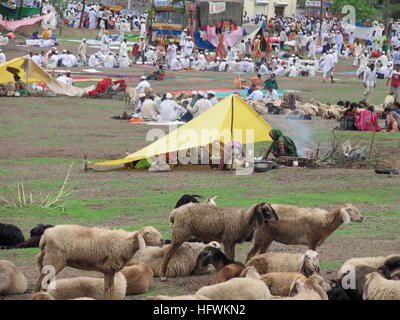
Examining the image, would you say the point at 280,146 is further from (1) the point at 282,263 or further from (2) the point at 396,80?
(2) the point at 396,80

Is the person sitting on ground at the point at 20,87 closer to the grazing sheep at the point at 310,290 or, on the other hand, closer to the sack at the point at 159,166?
the sack at the point at 159,166

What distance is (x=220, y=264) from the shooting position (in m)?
8.69

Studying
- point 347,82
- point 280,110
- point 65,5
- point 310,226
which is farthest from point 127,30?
point 310,226

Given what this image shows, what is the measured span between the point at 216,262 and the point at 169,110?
15.2 metres

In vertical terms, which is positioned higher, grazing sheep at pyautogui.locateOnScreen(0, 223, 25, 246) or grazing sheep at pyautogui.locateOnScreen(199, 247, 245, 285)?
grazing sheep at pyautogui.locateOnScreen(199, 247, 245, 285)

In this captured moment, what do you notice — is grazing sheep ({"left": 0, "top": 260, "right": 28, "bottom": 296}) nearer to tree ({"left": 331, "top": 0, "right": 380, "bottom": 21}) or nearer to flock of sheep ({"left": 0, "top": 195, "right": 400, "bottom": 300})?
flock of sheep ({"left": 0, "top": 195, "right": 400, "bottom": 300})

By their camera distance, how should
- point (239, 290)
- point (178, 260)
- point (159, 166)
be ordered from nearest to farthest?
point (239, 290) → point (178, 260) → point (159, 166)

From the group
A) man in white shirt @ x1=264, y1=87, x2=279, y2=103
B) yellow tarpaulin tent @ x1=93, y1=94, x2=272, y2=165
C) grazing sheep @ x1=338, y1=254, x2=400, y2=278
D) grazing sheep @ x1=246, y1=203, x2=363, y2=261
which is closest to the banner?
man in white shirt @ x1=264, y1=87, x2=279, y2=103

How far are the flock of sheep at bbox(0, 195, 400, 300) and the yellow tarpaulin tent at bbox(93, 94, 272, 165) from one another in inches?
262

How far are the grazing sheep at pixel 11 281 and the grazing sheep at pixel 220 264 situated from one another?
213 centimetres

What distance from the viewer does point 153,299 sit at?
6336mm

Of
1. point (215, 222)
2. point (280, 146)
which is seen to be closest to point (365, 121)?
point (280, 146)

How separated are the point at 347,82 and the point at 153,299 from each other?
108 feet

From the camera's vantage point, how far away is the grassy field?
10828mm
